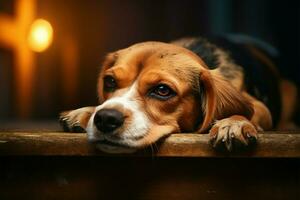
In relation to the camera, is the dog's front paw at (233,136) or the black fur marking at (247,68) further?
the black fur marking at (247,68)

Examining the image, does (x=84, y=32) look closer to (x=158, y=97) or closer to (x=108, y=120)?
(x=158, y=97)

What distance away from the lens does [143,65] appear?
209 centimetres

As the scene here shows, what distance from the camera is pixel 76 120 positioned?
83.0 inches

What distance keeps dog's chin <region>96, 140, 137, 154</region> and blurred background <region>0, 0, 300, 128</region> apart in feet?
5.11

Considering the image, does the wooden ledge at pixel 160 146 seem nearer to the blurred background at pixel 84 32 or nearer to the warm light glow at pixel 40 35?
the blurred background at pixel 84 32

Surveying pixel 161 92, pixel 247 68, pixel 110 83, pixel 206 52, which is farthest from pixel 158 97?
pixel 247 68

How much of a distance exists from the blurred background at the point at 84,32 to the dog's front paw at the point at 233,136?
1675 millimetres

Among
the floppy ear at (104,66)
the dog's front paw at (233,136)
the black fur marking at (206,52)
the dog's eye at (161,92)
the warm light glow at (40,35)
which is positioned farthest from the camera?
the warm light glow at (40,35)

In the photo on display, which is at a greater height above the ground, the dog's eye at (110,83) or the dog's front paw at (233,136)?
the dog's eye at (110,83)

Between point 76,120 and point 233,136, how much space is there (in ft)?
2.11

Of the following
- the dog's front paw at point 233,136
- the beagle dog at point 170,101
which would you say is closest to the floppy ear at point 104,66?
the beagle dog at point 170,101

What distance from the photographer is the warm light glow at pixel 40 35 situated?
3504mm

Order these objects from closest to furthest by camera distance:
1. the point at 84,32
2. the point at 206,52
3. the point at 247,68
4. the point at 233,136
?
the point at 233,136 → the point at 206,52 → the point at 247,68 → the point at 84,32

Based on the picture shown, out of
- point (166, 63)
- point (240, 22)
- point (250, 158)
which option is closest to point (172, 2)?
point (240, 22)
